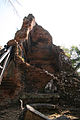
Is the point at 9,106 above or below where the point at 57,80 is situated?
below

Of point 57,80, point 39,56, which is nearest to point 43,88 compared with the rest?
point 57,80

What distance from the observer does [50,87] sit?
6.65 meters

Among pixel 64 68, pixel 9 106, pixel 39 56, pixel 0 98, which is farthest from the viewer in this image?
pixel 39 56

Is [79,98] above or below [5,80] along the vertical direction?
below

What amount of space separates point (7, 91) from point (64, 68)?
660cm

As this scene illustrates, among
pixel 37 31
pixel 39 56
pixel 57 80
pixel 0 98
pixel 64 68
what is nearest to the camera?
pixel 0 98

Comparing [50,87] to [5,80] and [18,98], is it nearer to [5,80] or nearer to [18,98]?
[18,98]

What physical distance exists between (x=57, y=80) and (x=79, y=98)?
1.90m

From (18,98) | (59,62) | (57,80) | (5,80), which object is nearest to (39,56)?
(59,62)

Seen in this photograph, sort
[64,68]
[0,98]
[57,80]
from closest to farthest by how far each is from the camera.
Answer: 1. [0,98]
2. [57,80]
3. [64,68]

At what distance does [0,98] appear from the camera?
5.47 meters

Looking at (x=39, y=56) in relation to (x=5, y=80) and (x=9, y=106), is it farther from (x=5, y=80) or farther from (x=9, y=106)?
(x=9, y=106)

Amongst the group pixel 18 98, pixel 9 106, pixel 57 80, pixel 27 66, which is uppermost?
pixel 27 66

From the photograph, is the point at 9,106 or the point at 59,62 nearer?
the point at 9,106
